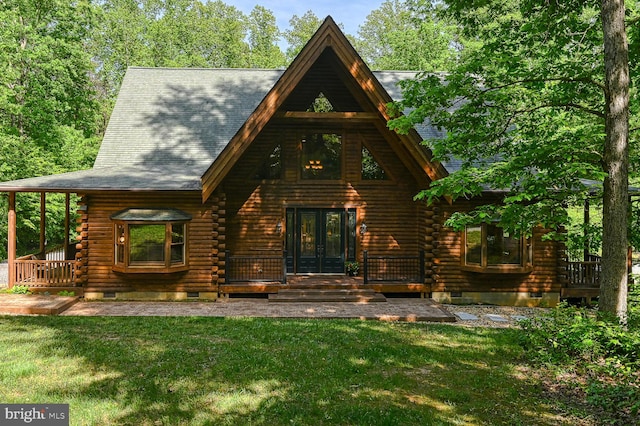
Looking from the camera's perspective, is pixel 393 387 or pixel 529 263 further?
pixel 529 263

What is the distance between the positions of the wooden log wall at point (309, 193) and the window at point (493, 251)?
1.76 m

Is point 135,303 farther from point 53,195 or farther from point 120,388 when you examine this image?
point 53,195

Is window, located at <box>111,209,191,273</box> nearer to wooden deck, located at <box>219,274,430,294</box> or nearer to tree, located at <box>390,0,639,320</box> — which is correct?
wooden deck, located at <box>219,274,430,294</box>

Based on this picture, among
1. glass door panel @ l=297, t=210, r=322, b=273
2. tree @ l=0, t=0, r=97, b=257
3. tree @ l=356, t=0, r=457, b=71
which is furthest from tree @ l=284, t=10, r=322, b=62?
glass door panel @ l=297, t=210, r=322, b=273

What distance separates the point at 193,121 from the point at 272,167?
4.15 metres

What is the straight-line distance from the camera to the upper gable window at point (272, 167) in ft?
50.9

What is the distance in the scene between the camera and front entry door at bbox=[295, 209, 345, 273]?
15750 mm

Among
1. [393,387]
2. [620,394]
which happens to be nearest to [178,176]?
[393,387]

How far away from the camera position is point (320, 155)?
15.7m

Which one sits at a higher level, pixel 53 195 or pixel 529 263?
pixel 53 195

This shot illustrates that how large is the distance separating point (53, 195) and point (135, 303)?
13.4m

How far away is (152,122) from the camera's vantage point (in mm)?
17125

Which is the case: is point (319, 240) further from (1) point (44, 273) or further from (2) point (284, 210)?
(1) point (44, 273)

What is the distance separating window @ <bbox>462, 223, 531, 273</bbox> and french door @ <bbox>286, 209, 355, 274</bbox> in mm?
3975
